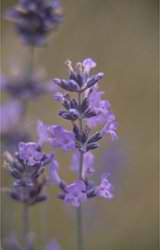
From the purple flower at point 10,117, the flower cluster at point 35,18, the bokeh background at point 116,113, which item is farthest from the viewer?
the bokeh background at point 116,113

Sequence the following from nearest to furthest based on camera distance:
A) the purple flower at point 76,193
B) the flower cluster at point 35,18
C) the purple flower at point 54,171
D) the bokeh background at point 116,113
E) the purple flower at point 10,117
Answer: the purple flower at point 76,193
the purple flower at point 54,171
the flower cluster at point 35,18
the purple flower at point 10,117
the bokeh background at point 116,113

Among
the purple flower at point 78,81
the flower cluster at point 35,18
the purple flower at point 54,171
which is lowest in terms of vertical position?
the purple flower at point 54,171

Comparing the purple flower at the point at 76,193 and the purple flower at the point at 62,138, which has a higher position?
the purple flower at the point at 62,138

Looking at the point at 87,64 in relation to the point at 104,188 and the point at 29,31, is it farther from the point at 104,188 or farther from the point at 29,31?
the point at 29,31

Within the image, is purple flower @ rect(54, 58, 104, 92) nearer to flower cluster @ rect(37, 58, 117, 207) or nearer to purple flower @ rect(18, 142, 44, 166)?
flower cluster @ rect(37, 58, 117, 207)

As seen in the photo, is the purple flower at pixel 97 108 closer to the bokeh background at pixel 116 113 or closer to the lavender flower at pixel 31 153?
the lavender flower at pixel 31 153

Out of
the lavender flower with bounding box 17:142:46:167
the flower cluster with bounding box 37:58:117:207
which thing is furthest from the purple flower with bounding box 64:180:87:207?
the lavender flower with bounding box 17:142:46:167

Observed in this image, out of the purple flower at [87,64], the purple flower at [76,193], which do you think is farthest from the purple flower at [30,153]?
the purple flower at [87,64]

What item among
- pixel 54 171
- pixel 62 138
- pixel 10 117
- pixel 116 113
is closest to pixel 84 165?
pixel 54 171

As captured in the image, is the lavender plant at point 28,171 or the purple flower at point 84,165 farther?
the purple flower at point 84,165
